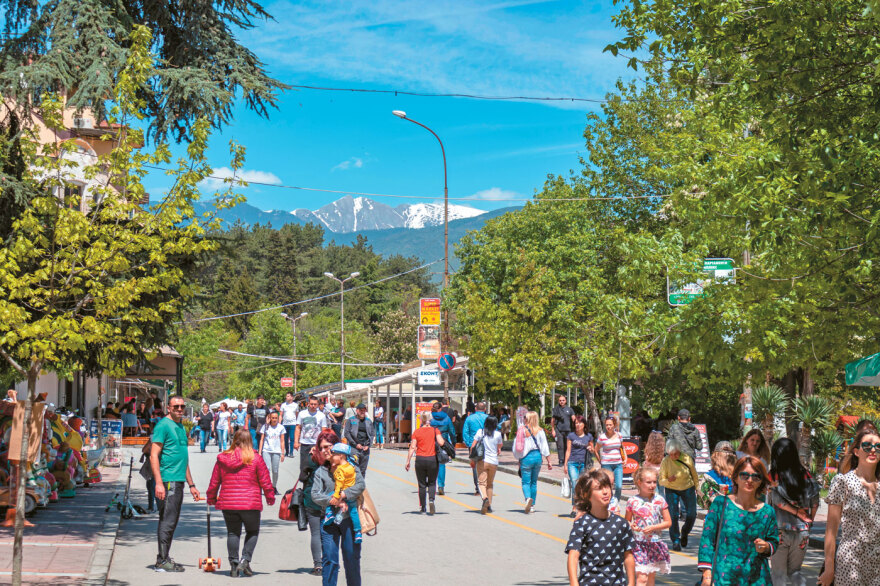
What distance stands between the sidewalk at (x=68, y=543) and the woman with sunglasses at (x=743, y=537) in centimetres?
618

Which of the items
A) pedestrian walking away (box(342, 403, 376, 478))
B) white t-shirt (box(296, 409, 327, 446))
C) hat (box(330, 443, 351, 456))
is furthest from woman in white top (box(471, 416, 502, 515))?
hat (box(330, 443, 351, 456))

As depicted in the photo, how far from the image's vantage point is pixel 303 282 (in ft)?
413

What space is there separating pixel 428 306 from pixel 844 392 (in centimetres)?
1654

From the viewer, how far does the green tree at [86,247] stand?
400 inches

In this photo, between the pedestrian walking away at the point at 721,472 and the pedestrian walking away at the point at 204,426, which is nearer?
the pedestrian walking away at the point at 721,472

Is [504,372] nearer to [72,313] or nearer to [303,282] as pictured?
[72,313]

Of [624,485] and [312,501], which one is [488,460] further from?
[312,501]

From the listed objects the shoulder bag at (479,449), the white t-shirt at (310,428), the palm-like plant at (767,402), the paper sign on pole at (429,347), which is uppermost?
the paper sign on pole at (429,347)

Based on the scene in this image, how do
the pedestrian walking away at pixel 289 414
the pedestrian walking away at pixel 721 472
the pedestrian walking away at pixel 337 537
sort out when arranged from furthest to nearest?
the pedestrian walking away at pixel 289 414, the pedestrian walking away at pixel 337 537, the pedestrian walking away at pixel 721 472

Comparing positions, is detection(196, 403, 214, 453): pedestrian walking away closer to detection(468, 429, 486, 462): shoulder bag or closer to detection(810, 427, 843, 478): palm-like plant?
detection(468, 429, 486, 462): shoulder bag

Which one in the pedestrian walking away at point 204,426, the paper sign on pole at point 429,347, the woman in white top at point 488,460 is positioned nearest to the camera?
the woman in white top at point 488,460

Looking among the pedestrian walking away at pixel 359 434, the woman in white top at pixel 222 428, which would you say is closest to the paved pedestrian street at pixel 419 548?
the pedestrian walking away at pixel 359 434

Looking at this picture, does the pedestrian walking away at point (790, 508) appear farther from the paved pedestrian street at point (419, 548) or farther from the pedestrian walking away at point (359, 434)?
the pedestrian walking away at point (359, 434)

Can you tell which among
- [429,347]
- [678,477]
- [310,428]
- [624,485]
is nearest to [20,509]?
[678,477]
